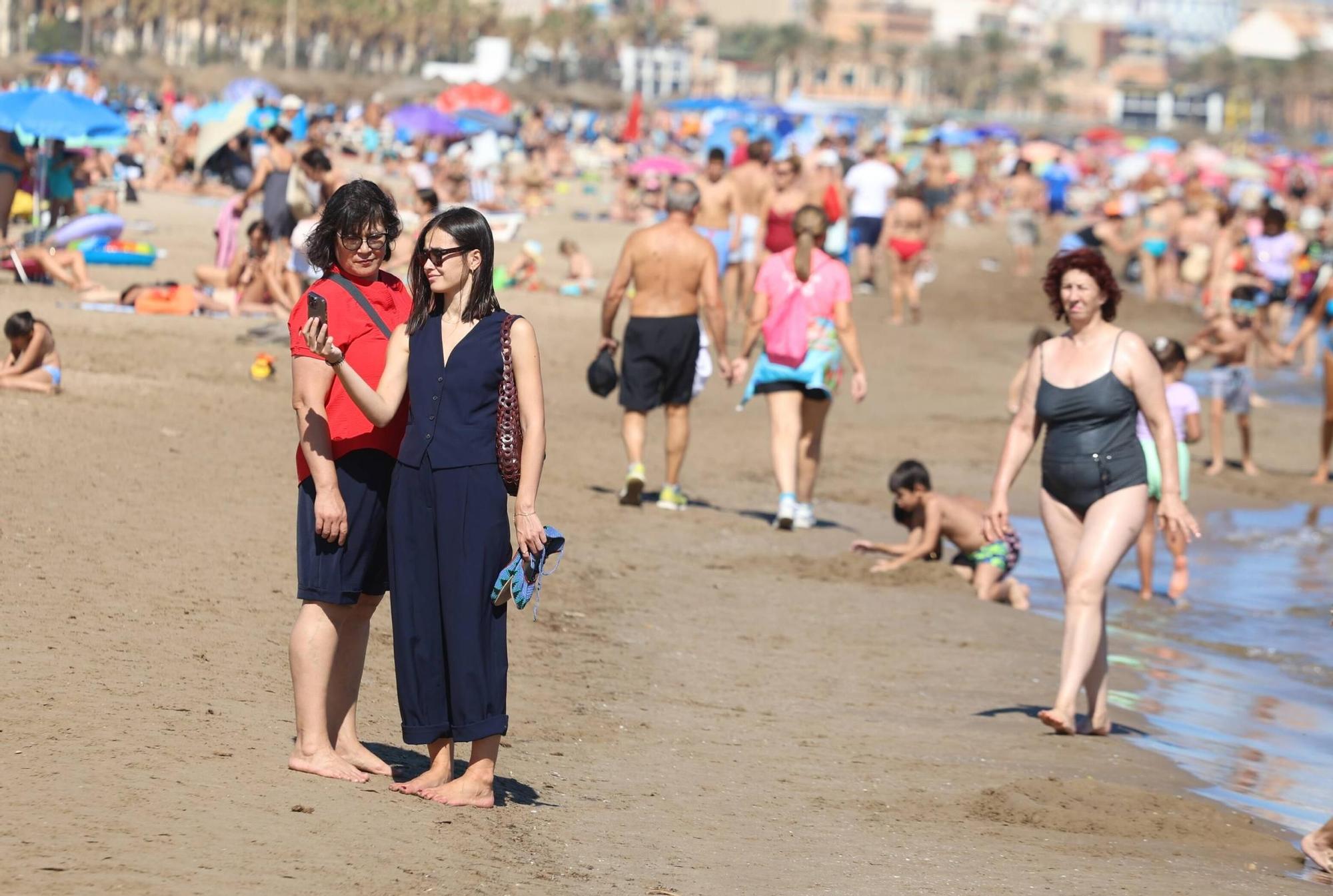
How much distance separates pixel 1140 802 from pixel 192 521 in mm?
4268

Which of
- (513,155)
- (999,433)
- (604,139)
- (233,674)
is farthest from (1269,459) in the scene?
(604,139)

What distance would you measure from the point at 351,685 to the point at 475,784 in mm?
454

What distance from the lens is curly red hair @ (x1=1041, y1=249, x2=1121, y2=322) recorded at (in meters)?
6.29

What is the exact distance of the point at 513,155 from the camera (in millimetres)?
44188

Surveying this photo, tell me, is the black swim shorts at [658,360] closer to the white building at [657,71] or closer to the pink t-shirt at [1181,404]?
the pink t-shirt at [1181,404]

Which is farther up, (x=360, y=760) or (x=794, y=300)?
(x=794, y=300)

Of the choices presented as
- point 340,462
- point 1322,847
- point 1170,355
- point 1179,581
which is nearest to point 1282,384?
point 1170,355

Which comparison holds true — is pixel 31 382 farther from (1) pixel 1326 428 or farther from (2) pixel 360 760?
(1) pixel 1326 428

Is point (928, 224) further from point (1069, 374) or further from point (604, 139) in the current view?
point (604, 139)

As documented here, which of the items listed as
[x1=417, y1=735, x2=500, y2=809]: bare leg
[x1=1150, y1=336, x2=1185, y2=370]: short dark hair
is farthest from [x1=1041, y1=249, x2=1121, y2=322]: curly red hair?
[x1=1150, y1=336, x2=1185, y2=370]: short dark hair

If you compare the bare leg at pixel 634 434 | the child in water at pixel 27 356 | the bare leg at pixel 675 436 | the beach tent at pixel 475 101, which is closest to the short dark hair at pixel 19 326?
the child in water at pixel 27 356

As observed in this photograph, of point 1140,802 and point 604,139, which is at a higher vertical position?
point 604,139

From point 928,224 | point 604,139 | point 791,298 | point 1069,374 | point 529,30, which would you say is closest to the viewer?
point 1069,374

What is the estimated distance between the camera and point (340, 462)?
179 inches
